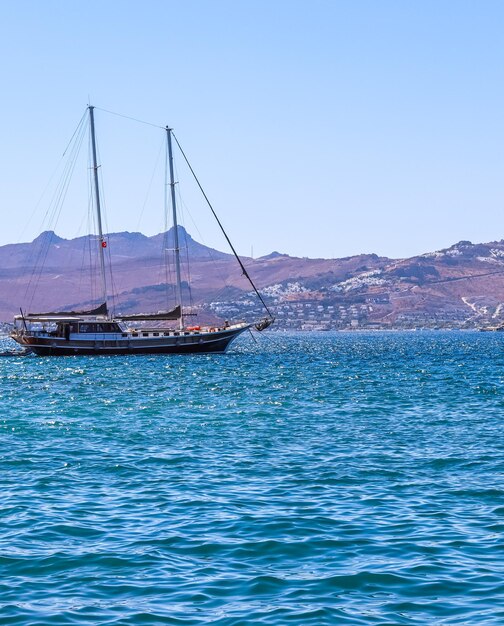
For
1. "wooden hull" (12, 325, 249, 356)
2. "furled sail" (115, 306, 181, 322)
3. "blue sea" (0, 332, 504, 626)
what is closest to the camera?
"blue sea" (0, 332, 504, 626)

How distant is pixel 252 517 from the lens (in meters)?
19.7

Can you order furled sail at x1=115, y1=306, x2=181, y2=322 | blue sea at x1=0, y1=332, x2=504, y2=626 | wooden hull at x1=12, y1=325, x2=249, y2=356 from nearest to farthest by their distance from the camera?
blue sea at x1=0, y1=332, x2=504, y2=626 < furled sail at x1=115, y1=306, x2=181, y2=322 < wooden hull at x1=12, y1=325, x2=249, y2=356

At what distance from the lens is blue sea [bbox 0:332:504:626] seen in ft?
46.9

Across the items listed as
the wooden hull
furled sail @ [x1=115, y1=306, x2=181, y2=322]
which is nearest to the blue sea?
furled sail @ [x1=115, y1=306, x2=181, y2=322]

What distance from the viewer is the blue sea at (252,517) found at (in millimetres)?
14297

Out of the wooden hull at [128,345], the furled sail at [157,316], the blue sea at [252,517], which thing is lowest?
the blue sea at [252,517]

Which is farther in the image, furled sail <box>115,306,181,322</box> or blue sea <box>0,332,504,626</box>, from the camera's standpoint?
furled sail <box>115,306,181,322</box>

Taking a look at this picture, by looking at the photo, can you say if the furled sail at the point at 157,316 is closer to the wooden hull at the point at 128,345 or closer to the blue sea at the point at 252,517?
the wooden hull at the point at 128,345

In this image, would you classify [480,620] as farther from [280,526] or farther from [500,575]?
[280,526]

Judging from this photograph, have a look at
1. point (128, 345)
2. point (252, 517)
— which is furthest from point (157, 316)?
point (252, 517)

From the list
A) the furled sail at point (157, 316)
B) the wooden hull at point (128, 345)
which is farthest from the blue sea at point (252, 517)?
the wooden hull at point (128, 345)

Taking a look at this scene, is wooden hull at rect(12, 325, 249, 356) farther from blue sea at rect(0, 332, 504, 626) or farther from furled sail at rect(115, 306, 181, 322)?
blue sea at rect(0, 332, 504, 626)

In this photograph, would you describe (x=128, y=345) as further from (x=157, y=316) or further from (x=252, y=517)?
(x=252, y=517)

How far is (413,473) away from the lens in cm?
2483
